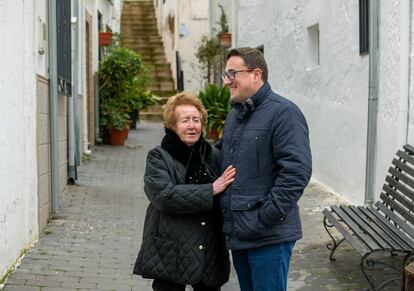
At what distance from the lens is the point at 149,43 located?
24922 mm

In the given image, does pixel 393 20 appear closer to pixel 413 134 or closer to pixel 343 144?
pixel 413 134

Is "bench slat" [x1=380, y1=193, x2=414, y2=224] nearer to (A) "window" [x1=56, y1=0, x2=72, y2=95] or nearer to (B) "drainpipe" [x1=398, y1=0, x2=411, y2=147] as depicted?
(B) "drainpipe" [x1=398, y1=0, x2=411, y2=147]

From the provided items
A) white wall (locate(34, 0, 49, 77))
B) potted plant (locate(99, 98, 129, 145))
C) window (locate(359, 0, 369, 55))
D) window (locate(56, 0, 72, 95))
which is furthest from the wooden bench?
potted plant (locate(99, 98, 129, 145))

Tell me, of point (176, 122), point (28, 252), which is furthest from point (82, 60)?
point (176, 122)

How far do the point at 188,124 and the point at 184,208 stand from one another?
0.44m

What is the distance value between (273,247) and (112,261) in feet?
9.02

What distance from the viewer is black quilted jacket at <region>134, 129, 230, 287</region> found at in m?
3.49

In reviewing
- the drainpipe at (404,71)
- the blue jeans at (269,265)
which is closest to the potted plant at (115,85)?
the drainpipe at (404,71)

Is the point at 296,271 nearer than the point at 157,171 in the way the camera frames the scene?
No

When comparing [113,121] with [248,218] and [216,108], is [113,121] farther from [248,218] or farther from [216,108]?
[248,218]

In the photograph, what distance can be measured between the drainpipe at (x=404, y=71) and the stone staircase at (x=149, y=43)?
1338 cm

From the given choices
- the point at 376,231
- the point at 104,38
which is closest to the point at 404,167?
the point at 376,231

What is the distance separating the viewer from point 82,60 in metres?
11.5

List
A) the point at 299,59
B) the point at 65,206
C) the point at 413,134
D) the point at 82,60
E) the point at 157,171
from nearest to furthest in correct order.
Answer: the point at 157,171
the point at 413,134
the point at 65,206
the point at 299,59
the point at 82,60
